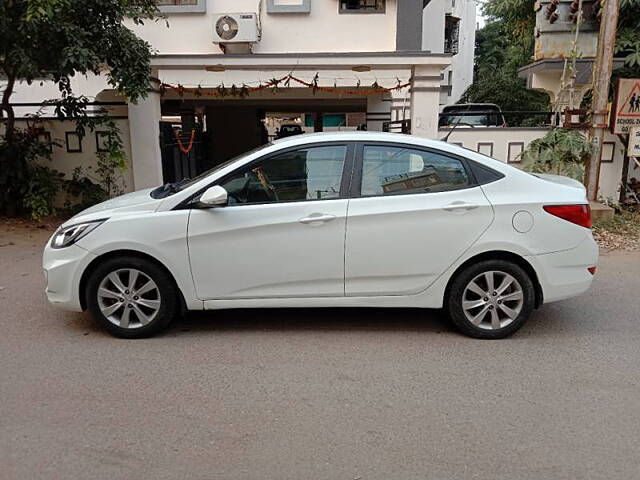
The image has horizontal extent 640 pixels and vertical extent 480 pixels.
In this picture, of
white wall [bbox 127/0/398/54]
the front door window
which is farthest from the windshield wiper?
white wall [bbox 127/0/398/54]

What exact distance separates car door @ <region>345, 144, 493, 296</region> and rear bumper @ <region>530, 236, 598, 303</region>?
0.60 meters

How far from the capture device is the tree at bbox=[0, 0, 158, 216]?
671cm

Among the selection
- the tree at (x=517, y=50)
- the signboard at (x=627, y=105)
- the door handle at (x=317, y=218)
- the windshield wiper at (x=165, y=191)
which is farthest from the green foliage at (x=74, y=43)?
the tree at (x=517, y=50)

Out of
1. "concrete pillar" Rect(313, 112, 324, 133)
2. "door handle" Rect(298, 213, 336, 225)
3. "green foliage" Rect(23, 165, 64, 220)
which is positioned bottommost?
"green foliage" Rect(23, 165, 64, 220)

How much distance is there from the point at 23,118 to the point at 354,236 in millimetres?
7218

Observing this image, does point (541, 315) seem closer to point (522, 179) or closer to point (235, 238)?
point (522, 179)

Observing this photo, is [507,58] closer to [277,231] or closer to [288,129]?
[288,129]

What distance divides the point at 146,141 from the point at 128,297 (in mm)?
5379

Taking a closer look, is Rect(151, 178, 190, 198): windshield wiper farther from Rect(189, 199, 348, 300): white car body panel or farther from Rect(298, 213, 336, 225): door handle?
Rect(298, 213, 336, 225): door handle

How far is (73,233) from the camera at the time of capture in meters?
4.40

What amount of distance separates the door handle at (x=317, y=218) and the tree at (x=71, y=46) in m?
3.95

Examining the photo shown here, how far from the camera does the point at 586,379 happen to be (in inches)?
151

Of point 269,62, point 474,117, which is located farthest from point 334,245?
point 474,117

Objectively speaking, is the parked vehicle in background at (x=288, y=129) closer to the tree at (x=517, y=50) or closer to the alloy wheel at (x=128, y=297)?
the tree at (x=517, y=50)
